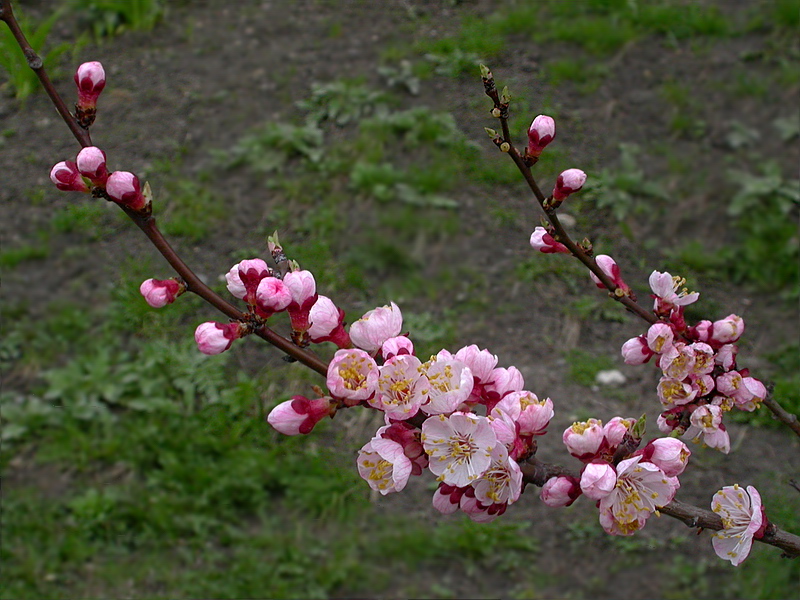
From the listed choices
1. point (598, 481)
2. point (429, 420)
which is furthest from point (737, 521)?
point (429, 420)

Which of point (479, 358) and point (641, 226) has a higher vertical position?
point (479, 358)

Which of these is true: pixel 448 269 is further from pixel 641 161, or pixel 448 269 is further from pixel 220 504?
pixel 220 504

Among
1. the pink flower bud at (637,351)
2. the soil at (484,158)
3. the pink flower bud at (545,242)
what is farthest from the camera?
the soil at (484,158)

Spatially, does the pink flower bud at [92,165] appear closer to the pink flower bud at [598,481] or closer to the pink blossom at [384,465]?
the pink blossom at [384,465]

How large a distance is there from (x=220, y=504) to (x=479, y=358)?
249 cm

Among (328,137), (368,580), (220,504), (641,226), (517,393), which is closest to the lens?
(517,393)

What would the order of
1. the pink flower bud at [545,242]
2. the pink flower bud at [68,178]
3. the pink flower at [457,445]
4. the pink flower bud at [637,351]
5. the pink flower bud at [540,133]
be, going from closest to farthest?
the pink flower at [457,445], the pink flower bud at [68,178], the pink flower bud at [540,133], the pink flower bud at [545,242], the pink flower bud at [637,351]

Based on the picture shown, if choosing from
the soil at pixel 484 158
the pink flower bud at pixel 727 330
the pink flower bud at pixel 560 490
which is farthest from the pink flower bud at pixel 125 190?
the soil at pixel 484 158

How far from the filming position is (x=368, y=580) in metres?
3.25

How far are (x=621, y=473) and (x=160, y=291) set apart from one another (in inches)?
30.9

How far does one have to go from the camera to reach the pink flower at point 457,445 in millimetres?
1137

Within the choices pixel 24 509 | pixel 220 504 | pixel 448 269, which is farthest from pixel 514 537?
pixel 24 509

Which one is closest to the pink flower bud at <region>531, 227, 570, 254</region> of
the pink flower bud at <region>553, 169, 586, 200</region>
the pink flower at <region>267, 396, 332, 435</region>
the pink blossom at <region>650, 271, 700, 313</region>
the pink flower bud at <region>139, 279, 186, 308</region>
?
the pink flower bud at <region>553, 169, 586, 200</region>

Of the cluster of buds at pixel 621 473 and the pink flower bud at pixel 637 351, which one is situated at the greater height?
the cluster of buds at pixel 621 473
